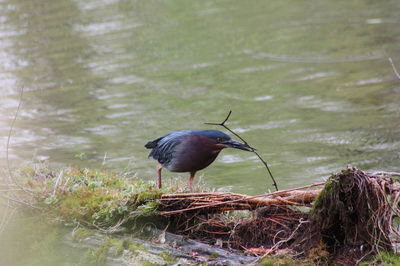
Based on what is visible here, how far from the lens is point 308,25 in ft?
68.4

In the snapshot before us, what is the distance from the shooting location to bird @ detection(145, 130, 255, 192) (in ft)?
20.9

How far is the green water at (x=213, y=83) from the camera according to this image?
42.1 feet

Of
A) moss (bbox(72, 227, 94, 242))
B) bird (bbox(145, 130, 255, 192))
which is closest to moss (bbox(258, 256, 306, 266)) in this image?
bird (bbox(145, 130, 255, 192))

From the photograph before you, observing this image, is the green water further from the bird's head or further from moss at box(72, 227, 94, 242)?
moss at box(72, 227, 94, 242)

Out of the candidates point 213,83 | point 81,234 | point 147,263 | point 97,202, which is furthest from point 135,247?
point 213,83

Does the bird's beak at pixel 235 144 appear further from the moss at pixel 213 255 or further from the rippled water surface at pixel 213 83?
the rippled water surface at pixel 213 83

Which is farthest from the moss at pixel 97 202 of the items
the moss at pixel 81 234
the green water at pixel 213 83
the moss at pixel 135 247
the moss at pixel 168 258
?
the green water at pixel 213 83

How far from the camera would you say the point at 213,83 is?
1716cm

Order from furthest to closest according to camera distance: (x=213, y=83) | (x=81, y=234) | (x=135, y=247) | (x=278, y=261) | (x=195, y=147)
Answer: (x=213, y=83) → (x=195, y=147) → (x=81, y=234) → (x=135, y=247) → (x=278, y=261)

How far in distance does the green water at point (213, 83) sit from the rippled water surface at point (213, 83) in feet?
0.14

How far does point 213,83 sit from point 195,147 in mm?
10751

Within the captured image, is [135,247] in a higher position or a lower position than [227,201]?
lower

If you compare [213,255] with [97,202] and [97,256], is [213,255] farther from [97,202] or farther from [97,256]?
[97,202]

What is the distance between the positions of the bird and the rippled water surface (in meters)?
2.73
